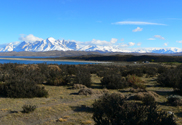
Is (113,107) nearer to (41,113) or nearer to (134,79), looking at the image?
(41,113)

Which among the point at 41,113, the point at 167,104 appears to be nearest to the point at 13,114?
the point at 41,113

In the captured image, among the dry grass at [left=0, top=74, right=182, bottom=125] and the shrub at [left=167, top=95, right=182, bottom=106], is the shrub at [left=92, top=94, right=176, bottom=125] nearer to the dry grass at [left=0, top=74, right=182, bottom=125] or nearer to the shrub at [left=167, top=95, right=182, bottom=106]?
the dry grass at [left=0, top=74, right=182, bottom=125]

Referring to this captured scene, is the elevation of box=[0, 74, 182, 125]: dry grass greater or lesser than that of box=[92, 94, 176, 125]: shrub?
lesser

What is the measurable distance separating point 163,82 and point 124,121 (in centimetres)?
1448

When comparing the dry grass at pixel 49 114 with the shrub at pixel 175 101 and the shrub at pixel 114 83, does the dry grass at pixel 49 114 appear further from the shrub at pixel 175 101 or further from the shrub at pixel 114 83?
the shrub at pixel 114 83

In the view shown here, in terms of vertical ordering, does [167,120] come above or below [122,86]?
above

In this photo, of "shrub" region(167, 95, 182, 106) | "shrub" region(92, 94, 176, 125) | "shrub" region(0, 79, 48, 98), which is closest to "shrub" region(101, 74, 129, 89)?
"shrub" region(167, 95, 182, 106)

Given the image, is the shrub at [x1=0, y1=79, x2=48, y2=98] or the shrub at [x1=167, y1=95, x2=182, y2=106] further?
the shrub at [x1=0, y1=79, x2=48, y2=98]

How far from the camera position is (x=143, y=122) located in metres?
4.42

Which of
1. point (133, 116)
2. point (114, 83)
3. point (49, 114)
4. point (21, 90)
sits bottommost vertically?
point (49, 114)

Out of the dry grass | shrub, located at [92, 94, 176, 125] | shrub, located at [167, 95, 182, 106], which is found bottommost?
the dry grass

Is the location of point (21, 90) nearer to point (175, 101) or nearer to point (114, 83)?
point (114, 83)

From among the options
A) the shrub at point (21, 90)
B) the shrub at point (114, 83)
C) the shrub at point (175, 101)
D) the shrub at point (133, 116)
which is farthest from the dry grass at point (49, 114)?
the shrub at point (114, 83)

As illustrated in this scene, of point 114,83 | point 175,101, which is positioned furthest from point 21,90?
point 175,101
